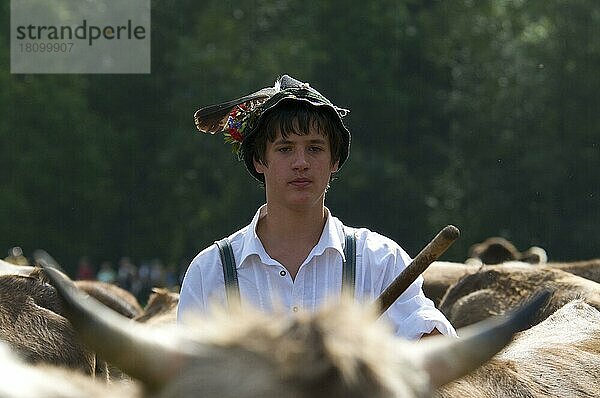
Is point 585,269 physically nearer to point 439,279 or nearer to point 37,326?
point 439,279

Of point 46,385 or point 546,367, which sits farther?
point 546,367

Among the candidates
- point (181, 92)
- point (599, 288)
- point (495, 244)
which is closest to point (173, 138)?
point (181, 92)

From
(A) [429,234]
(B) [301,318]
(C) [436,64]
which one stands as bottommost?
(A) [429,234]

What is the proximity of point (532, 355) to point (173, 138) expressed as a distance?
45677mm

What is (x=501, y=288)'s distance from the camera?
978cm

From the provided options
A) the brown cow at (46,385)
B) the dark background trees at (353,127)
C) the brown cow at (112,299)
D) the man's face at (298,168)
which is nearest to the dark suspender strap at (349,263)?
the man's face at (298,168)

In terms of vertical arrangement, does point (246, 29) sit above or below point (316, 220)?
above

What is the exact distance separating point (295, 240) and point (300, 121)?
1.87 feet

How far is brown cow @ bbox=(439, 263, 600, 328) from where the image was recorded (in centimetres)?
916

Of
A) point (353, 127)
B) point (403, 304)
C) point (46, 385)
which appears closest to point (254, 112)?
point (403, 304)

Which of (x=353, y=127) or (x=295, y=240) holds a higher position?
(x=353, y=127)

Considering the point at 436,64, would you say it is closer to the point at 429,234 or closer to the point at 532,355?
the point at 429,234

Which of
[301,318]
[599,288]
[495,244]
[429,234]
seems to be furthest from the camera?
[429,234]

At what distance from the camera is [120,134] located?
5219cm
